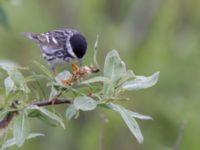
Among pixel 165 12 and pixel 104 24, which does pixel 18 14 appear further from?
pixel 165 12

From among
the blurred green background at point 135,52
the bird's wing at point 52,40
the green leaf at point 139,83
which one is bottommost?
the blurred green background at point 135,52

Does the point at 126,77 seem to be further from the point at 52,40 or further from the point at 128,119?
the point at 52,40

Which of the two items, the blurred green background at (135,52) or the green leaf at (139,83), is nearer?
the green leaf at (139,83)

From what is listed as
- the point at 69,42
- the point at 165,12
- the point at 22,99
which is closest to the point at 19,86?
the point at 22,99

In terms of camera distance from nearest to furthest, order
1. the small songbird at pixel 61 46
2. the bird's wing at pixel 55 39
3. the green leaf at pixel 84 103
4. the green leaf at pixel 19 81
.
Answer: the green leaf at pixel 84 103
the green leaf at pixel 19 81
the small songbird at pixel 61 46
the bird's wing at pixel 55 39

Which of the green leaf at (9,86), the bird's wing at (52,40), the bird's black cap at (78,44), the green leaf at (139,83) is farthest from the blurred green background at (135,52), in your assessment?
the green leaf at (9,86)

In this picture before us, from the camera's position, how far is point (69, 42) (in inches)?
188

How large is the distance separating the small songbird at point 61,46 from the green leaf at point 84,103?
6.32 feet

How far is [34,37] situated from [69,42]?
84cm

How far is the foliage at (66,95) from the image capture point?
2533 millimetres

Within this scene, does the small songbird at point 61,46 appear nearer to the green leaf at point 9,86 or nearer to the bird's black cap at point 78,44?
the bird's black cap at point 78,44

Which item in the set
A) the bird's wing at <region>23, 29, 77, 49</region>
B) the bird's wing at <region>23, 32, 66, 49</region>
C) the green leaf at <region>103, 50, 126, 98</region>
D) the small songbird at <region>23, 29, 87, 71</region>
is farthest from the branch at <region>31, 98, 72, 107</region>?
the bird's wing at <region>23, 32, 66, 49</region>

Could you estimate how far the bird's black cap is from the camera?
4.38 m

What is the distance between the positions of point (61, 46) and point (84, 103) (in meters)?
2.63
